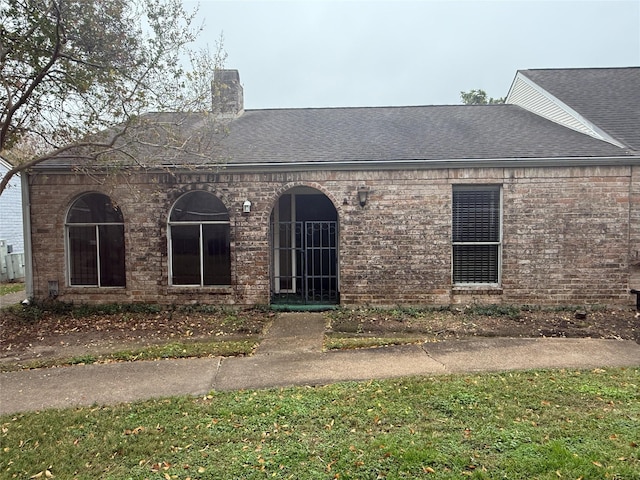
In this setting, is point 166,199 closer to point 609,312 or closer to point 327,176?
point 327,176

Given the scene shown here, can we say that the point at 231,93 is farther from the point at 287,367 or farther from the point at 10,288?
the point at 10,288

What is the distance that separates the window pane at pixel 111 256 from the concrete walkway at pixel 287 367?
13.1ft

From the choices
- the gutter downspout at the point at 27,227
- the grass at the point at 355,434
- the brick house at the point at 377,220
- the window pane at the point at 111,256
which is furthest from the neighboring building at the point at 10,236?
the grass at the point at 355,434

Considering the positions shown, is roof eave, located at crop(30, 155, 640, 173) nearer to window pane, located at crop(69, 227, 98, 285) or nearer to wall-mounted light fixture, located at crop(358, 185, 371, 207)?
wall-mounted light fixture, located at crop(358, 185, 371, 207)

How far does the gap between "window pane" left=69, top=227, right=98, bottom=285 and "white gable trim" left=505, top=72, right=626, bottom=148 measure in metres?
11.5

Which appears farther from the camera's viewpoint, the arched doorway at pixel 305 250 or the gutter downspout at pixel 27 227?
the arched doorway at pixel 305 250

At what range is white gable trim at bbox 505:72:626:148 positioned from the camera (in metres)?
9.30

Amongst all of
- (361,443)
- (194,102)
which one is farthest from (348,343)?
(194,102)

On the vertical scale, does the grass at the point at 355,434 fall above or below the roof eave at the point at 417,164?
below

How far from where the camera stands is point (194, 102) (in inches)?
283

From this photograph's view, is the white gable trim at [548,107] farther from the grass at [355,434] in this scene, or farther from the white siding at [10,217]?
the white siding at [10,217]

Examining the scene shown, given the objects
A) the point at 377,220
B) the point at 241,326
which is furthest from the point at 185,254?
the point at 377,220

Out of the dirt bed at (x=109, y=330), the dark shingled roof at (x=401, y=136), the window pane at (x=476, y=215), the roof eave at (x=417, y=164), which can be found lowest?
the dirt bed at (x=109, y=330)

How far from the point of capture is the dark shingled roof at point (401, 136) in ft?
28.4
